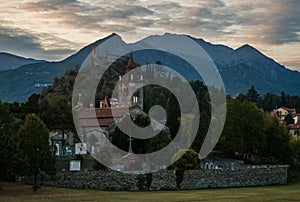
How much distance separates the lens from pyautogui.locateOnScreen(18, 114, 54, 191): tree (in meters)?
34.2

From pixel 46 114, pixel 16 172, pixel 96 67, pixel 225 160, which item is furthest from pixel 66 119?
pixel 96 67

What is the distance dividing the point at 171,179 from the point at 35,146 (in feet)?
38.5

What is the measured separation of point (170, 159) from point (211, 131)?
10297 mm

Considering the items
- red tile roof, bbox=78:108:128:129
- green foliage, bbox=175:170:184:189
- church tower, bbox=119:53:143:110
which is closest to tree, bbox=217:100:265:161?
red tile roof, bbox=78:108:128:129

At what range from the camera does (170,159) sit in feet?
140

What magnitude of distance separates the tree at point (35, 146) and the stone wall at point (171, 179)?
291 centimetres

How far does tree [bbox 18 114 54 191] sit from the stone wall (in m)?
2.91

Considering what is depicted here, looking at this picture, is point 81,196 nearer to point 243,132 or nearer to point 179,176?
point 179,176

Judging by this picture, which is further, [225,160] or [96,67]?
[96,67]

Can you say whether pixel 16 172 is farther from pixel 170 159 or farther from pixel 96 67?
pixel 96 67

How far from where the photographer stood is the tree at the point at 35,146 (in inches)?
1345

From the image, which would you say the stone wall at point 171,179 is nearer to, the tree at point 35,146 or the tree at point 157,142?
the tree at point 35,146

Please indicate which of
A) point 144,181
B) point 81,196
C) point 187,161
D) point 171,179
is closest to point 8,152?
point 81,196

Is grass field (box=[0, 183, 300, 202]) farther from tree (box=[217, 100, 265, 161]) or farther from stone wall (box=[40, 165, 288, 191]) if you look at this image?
tree (box=[217, 100, 265, 161])
